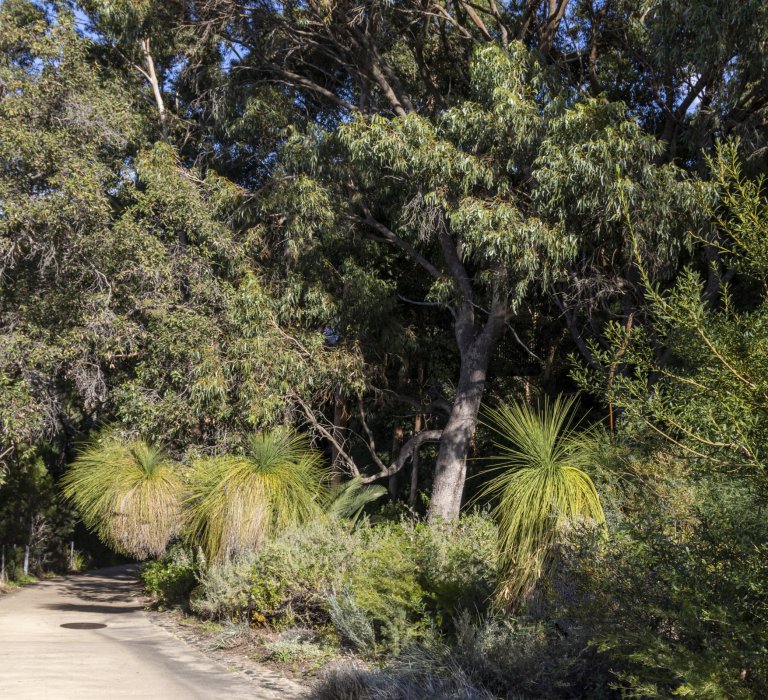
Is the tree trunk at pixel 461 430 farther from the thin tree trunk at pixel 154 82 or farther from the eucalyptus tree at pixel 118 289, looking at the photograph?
the thin tree trunk at pixel 154 82

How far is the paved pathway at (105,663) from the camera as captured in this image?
7234mm

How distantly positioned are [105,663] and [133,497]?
4988 mm

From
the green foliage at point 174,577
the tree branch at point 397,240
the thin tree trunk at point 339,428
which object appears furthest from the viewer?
the thin tree trunk at point 339,428

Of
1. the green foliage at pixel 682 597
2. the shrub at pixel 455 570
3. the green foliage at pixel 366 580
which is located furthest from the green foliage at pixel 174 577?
the green foliage at pixel 682 597

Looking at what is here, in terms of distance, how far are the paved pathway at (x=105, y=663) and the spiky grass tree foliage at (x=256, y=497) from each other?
1.47m

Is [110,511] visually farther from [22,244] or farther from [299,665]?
[299,665]

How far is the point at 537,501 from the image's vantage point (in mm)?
6988

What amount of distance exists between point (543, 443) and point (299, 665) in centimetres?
339

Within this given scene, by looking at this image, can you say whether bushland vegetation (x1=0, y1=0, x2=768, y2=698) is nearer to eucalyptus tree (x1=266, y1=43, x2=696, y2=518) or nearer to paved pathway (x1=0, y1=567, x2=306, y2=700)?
eucalyptus tree (x1=266, y1=43, x2=696, y2=518)

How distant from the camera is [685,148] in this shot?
Answer: 14492 mm

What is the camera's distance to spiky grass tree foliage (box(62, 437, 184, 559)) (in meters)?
13.4

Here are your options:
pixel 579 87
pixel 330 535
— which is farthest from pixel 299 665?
pixel 579 87

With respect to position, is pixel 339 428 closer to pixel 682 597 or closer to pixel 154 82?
pixel 154 82

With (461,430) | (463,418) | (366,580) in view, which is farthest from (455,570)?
(463,418)
